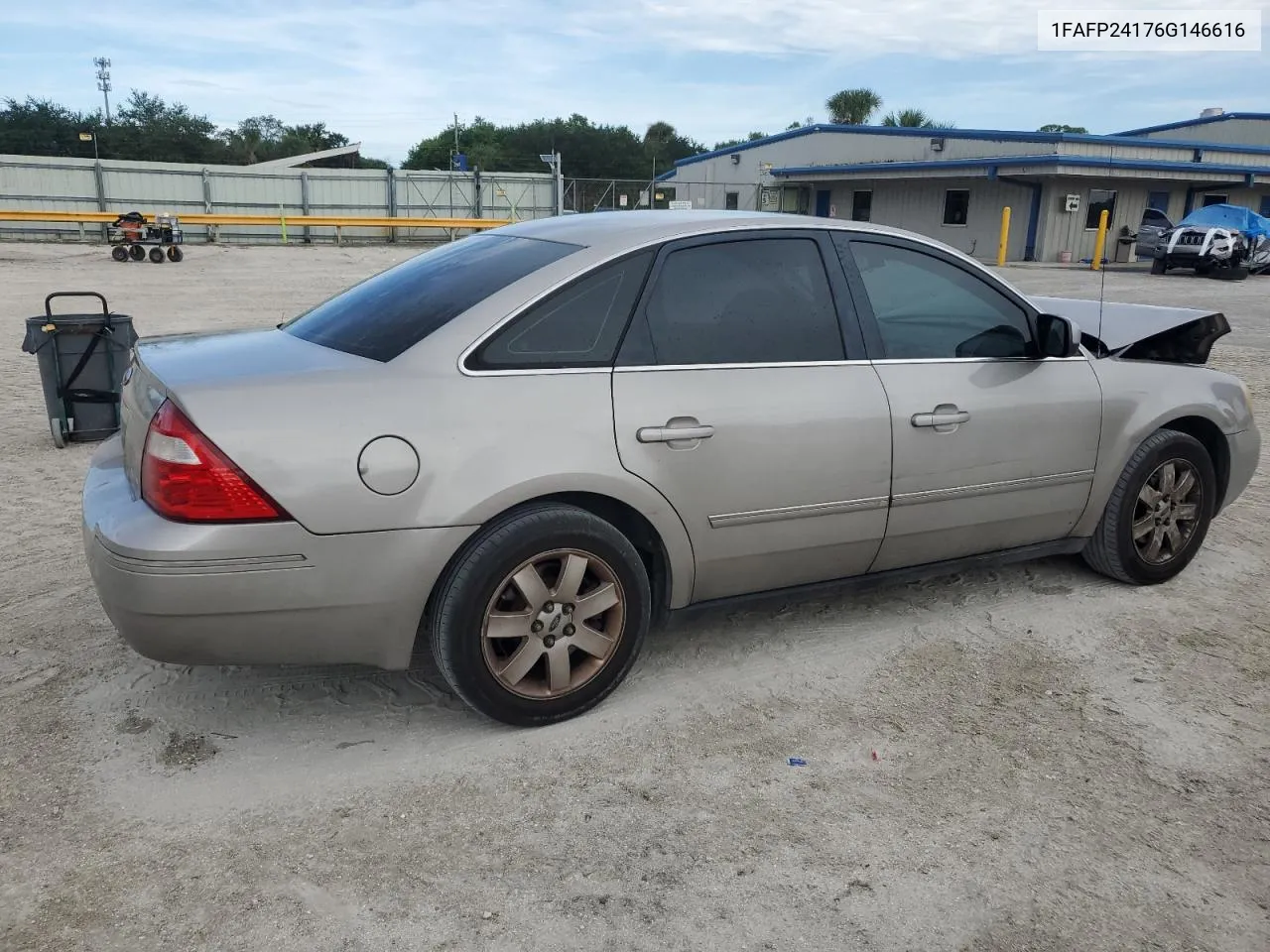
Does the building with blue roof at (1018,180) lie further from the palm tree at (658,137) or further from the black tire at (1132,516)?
the palm tree at (658,137)

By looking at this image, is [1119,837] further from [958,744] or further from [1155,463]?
[1155,463]

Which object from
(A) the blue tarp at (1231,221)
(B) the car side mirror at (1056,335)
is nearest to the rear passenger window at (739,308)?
(B) the car side mirror at (1056,335)

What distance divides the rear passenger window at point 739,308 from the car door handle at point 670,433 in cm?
23

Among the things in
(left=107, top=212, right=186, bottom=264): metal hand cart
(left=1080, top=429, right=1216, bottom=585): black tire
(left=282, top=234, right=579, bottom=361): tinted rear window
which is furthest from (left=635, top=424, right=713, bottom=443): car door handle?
(left=107, top=212, right=186, bottom=264): metal hand cart

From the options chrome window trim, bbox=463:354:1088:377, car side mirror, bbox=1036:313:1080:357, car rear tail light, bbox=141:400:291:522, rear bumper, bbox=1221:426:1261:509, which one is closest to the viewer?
car rear tail light, bbox=141:400:291:522

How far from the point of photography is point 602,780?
2.95 meters

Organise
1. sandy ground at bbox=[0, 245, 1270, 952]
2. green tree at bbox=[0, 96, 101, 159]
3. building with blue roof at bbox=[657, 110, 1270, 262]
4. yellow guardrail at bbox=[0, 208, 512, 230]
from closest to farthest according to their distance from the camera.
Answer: sandy ground at bbox=[0, 245, 1270, 952]
yellow guardrail at bbox=[0, 208, 512, 230]
building with blue roof at bbox=[657, 110, 1270, 262]
green tree at bbox=[0, 96, 101, 159]

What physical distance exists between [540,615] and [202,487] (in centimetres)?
105

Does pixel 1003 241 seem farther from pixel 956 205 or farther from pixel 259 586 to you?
pixel 259 586

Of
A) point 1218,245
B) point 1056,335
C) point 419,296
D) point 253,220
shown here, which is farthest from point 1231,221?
point 419,296

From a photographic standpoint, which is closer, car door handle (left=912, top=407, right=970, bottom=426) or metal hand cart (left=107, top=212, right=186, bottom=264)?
car door handle (left=912, top=407, right=970, bottom=426)

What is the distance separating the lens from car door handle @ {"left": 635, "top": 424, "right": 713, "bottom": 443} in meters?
3.17

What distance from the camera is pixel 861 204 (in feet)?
120

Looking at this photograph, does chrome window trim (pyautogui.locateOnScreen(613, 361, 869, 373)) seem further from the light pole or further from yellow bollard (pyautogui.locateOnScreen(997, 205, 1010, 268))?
the light pole
